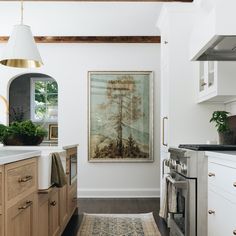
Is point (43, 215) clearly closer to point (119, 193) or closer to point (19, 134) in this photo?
point (19, 134)

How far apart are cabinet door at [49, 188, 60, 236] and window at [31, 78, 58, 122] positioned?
15.7ft

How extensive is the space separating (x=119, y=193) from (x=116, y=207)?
2.63 feet

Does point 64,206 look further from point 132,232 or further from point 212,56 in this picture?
point 212,56

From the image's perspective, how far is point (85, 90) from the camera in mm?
5871

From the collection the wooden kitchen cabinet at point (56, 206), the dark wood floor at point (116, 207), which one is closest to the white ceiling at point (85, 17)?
the wooden kitchen cabinet at point (56, 206)

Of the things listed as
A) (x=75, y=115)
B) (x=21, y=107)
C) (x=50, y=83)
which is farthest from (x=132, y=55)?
(x=21, y=107)

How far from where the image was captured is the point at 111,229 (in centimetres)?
386

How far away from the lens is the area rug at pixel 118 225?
12.2 ft

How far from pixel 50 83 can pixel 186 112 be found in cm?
467

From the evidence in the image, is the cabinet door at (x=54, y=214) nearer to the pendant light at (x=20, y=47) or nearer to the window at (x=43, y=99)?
the pendant light at (x=20, y=47)

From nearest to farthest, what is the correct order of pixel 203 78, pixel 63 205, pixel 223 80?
1. pixel 223 80
2. pixel 63 205
3. pixel 203 78

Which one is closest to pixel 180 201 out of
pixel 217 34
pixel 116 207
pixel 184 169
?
pixel 184 169

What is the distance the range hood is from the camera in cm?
196

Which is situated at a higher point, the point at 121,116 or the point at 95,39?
the point at 95,39
